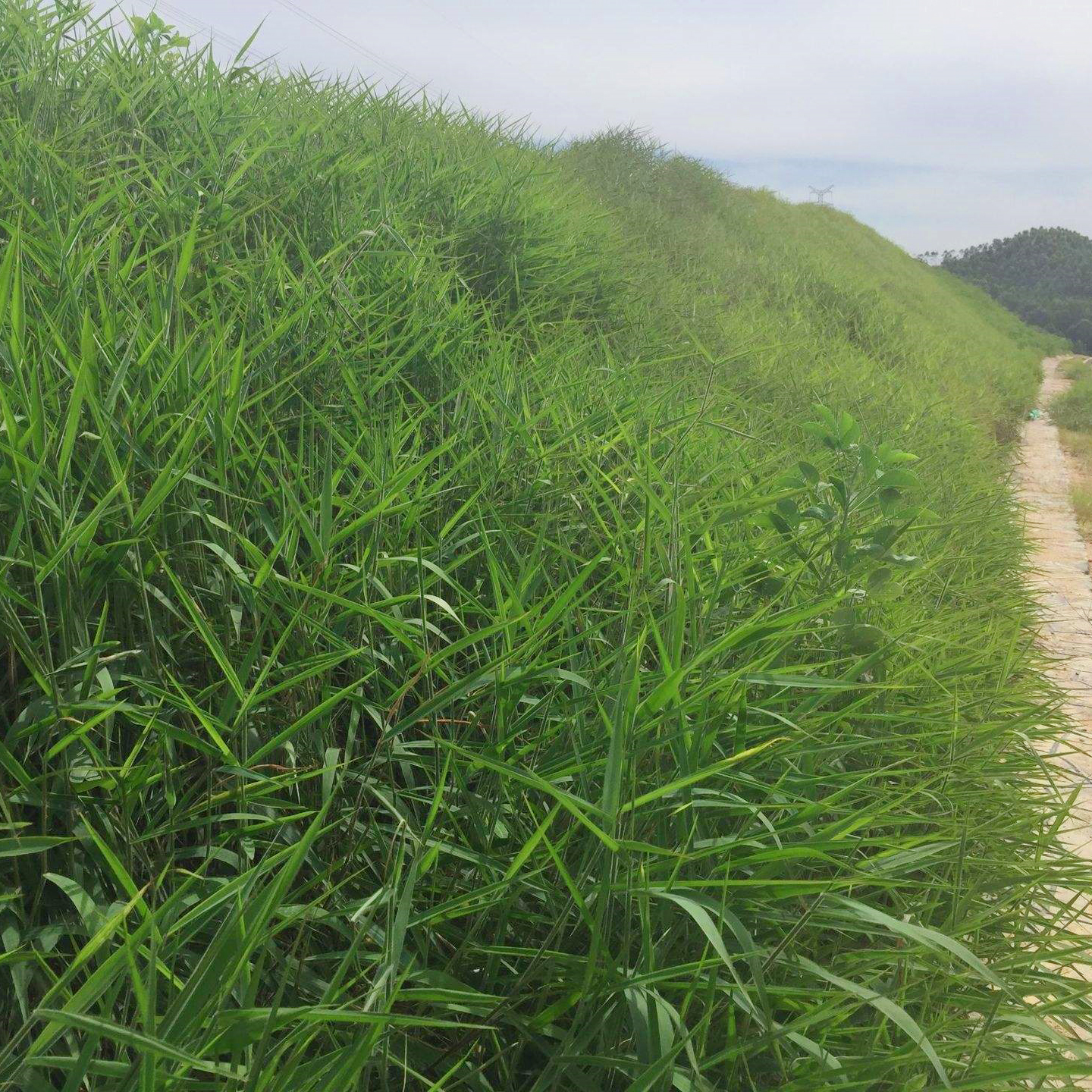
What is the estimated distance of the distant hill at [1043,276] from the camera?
Answer: 3259 centimetres

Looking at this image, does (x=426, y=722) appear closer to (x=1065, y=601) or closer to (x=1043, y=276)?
(x=1065, y=601)

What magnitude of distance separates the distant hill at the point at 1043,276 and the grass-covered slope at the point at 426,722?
33526mm

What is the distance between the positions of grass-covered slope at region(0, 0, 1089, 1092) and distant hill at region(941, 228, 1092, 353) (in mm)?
33526

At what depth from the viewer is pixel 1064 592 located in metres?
4.81

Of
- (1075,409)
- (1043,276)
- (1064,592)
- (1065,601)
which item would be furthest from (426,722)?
(1043,276)

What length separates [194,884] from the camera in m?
0.94

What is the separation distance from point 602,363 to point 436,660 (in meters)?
1.75

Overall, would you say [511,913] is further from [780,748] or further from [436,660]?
[780,748]

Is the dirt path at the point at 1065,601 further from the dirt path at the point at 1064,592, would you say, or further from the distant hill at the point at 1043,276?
the distant hill at the point at 1043,276

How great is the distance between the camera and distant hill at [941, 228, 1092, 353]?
107ft

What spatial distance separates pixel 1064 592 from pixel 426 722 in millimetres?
4686

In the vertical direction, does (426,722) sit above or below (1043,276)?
below

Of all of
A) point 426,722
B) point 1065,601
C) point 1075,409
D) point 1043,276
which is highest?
point 1043,276

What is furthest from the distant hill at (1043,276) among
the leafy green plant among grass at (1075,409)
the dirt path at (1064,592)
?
the dirt path at (1064,592)
